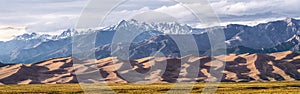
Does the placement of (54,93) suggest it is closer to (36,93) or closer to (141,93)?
(36,93)

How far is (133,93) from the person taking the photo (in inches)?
5394

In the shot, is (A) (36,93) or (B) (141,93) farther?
(A) (36,93)

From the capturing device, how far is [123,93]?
5497 inches

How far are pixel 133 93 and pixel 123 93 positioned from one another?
4.01m

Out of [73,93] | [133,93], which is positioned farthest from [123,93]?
[73,93]

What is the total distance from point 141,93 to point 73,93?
20.8m

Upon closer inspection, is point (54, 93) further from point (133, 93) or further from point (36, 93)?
point (133, 93)

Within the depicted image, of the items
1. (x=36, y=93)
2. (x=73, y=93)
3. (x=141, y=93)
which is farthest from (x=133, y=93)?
(x=36, y=93)

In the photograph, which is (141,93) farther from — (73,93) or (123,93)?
(73,93)

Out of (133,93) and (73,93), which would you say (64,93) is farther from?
(133,93)

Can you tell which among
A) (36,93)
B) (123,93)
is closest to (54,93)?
(36,93)

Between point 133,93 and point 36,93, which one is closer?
point 133,93

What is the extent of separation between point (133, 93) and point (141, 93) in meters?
3.17

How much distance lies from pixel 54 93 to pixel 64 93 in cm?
618
